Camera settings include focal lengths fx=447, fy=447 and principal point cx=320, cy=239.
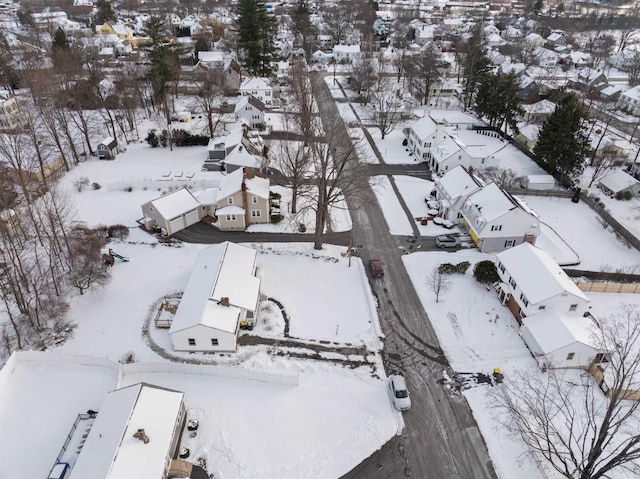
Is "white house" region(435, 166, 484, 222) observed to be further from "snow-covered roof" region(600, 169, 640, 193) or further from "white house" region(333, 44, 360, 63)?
"white house" region(333, 44, 360, 63)

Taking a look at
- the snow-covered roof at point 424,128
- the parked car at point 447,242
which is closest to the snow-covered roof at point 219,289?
the parked car at point 447,242

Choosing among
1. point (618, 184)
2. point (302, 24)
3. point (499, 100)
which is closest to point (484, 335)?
point (618, 184)

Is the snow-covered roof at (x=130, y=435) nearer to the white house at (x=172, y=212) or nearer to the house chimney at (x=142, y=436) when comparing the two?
the house chimney at (x=142, y=436)

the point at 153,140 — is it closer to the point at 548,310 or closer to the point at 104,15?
the point at 548,310

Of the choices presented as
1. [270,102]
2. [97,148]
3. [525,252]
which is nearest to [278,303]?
[525,252]

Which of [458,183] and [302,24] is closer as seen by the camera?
[458,183]
